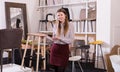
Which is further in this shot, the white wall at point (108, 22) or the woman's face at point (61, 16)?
the white wall at point (108, 22)

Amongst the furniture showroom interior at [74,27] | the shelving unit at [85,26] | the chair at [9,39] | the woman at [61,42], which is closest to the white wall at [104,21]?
the furniture showroom interior at [74,27]

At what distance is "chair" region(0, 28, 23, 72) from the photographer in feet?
11.5

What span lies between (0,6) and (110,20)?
10.2ft

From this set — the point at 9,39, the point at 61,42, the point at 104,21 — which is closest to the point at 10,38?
the point at 9,39

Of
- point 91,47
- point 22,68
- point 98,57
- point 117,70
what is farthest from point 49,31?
point 117,70

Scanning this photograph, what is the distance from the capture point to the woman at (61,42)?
320cm

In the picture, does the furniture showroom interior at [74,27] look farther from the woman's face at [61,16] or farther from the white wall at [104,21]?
the woman's face at [61,16]

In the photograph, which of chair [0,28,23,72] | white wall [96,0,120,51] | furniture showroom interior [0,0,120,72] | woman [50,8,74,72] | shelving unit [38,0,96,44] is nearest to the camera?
woman [50,8,74,72]

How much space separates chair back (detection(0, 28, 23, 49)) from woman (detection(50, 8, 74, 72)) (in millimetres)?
832

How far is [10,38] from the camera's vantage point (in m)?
3.63

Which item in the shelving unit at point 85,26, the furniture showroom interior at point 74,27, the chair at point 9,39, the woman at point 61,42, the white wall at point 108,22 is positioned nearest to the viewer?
the woman at point 61,42

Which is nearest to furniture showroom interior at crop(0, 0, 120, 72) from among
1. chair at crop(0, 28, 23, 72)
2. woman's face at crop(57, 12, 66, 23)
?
Answer: chair at crop(0, 28, 23, 72)

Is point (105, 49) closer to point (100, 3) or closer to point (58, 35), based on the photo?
point (100, 3)

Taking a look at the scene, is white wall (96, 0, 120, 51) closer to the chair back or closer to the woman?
the woman
